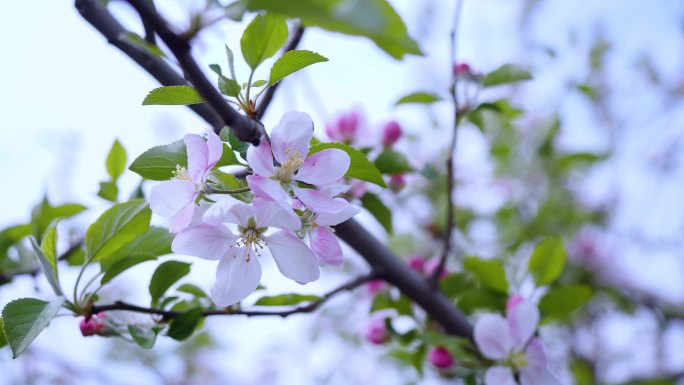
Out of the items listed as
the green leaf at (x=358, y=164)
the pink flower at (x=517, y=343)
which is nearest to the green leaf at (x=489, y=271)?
the pink flower at (x=517, y=343)

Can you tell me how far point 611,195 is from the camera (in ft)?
5.88

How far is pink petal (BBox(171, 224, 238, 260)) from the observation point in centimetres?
45

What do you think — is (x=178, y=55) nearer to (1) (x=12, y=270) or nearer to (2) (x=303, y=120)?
(2) (x=303, y=120)

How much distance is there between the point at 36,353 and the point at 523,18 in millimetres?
1621

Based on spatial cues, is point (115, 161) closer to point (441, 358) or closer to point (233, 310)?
point (233, 310)

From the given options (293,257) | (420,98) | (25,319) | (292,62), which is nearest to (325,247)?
(293,257)

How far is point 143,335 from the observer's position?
1.78 feet

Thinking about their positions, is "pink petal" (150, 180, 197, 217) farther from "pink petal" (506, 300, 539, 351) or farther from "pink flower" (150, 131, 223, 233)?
"pink petal" (506, 300, 539, 351)

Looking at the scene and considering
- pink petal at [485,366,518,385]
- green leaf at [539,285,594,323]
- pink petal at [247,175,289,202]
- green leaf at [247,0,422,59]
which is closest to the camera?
green leaf at [247,0,422,59]

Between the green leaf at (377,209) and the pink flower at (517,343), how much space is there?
0.52ft

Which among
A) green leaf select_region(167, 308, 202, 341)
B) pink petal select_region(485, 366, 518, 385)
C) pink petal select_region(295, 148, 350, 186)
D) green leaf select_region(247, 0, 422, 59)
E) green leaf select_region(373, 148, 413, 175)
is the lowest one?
pink petal select_region(485, 366, 518, 385)

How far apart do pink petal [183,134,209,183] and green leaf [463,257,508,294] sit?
1.38ft

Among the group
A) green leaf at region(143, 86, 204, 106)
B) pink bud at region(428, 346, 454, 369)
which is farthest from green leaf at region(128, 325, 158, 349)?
pink bud at region(428, 346, 454, 369)

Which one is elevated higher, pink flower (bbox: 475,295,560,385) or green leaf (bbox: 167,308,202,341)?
green leaf (bbox: 167,308,202,341)
